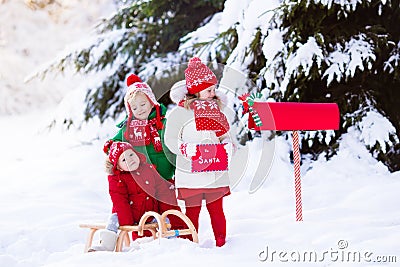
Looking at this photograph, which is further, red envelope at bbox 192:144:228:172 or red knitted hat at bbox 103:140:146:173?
red knitted hat at bbox 103:140:146:173

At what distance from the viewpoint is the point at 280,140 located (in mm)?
4496

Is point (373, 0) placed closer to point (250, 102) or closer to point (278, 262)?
point (250, 102)

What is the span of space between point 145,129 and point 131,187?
308 mm

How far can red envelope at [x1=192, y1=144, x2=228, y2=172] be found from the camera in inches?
108

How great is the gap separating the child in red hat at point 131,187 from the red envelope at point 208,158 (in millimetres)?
324

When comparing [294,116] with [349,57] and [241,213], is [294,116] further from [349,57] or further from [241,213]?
[349,57]

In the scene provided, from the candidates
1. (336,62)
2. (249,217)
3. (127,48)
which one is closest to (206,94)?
(249,217)

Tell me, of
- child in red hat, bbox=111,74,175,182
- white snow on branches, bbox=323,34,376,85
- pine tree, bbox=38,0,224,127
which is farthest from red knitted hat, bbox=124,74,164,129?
pine tree, bbox=38,0,224,127

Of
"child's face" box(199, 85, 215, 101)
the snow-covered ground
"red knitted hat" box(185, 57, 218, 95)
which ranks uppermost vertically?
"red knitted hat" box(185, 57, 218, 95)

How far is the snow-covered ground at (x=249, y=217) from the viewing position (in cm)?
254

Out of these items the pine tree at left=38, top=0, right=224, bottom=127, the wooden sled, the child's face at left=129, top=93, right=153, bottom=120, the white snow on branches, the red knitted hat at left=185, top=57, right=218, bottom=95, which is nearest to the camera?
the wooden sled

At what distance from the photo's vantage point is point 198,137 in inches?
109

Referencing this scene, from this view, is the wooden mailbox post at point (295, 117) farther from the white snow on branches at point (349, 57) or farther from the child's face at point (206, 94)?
the white snow on branches at point (349, 57)

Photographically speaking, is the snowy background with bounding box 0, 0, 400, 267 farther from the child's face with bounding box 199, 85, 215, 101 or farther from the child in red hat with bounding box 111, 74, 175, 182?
the child's face with bounding box 199, 85, 215, 101
